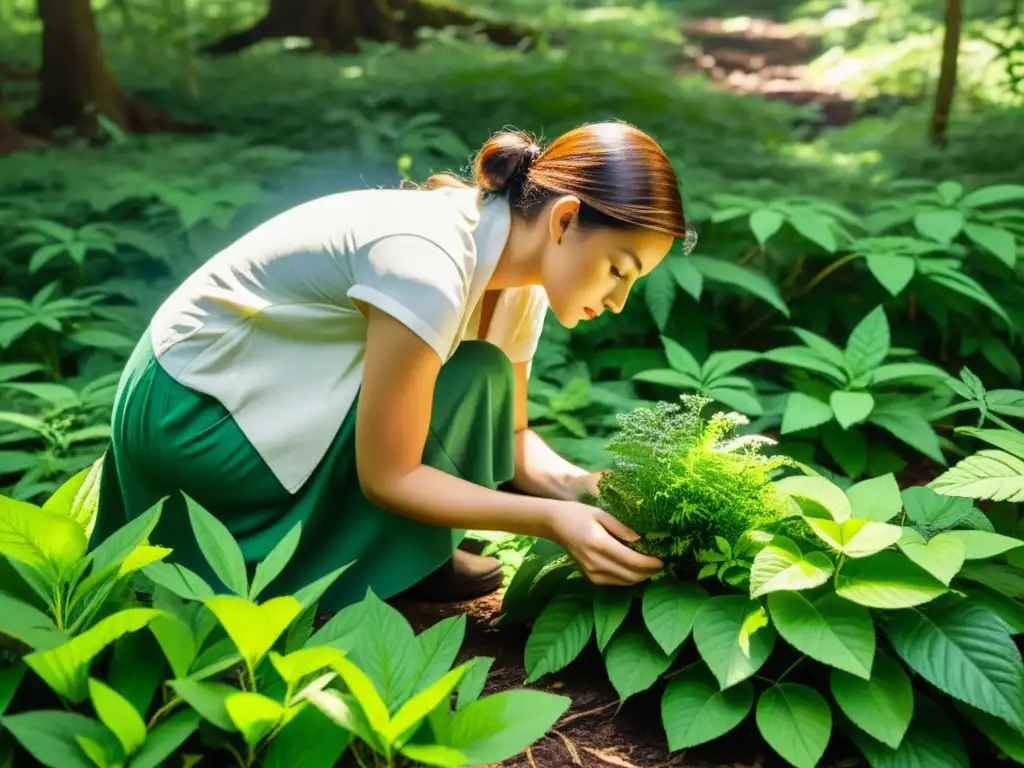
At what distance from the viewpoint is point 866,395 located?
2469mm

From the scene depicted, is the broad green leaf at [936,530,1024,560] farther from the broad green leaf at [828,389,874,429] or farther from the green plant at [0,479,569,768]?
the green plant at [0,479,569,768]

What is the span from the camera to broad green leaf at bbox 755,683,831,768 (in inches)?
58.9

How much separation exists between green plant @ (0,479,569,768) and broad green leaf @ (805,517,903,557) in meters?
0.58

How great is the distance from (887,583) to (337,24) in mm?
7940

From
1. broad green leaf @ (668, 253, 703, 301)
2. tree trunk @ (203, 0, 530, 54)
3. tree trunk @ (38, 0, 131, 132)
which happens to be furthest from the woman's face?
tree trunk @ (203, 0, 530, 54)

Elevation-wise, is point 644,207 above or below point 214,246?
above

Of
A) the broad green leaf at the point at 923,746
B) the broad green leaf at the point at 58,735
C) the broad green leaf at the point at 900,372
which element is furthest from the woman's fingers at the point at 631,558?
the broad green leaf at the point at 900,372

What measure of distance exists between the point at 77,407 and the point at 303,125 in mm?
3165

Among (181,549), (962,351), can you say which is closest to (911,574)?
(181,549)

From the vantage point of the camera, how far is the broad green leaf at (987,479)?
164 cm

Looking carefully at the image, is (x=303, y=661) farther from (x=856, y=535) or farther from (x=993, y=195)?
(x=993, y=195)

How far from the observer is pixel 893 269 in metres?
2.97

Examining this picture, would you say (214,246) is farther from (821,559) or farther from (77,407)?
(821,559)

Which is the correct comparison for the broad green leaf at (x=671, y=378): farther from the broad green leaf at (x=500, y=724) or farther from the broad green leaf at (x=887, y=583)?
the broad green leaf at (x=500, y=724)
